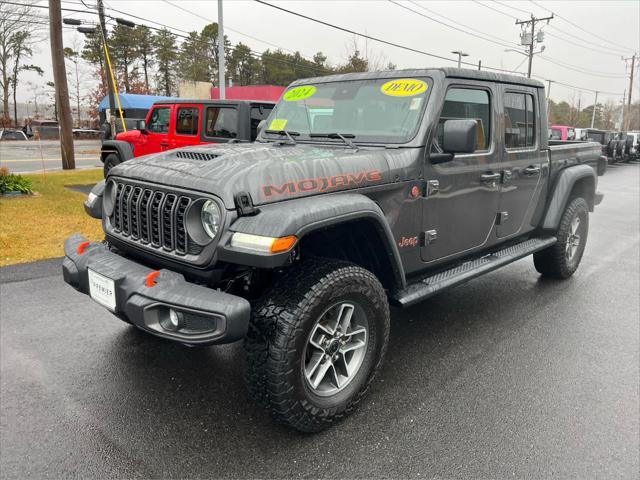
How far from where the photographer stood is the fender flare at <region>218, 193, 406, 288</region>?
2279mm

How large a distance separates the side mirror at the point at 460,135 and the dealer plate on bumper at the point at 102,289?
2112mm

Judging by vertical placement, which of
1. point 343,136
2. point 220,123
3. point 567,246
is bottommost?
point 567,246

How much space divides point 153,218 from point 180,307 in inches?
27.9

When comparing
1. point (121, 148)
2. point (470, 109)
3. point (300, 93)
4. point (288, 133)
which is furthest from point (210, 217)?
point (121, 148)

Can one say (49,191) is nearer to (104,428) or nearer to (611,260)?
(104,428)

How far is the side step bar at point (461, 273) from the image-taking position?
3182mm

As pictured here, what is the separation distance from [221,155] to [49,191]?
8872 millimetres

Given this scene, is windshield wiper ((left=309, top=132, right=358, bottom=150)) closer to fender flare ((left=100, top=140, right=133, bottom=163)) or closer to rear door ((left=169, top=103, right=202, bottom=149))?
rear door ((left=169, top=103, right=202, bottom=149))

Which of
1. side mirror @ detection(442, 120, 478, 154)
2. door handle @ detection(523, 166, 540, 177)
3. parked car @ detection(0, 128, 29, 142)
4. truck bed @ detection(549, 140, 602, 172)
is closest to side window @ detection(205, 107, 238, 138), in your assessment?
truck bed @ detection(549, 140, 602, 172)

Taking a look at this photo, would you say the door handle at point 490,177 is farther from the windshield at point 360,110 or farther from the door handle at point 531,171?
the windshield at point 360,110

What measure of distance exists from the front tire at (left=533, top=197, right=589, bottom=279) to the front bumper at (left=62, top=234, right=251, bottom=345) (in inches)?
153

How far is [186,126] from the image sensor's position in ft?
31.2

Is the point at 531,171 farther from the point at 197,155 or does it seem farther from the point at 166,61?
the point at 166,61

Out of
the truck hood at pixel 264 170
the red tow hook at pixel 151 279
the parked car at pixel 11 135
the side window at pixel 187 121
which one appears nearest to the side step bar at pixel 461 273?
the truck hood at pixel 264 170
